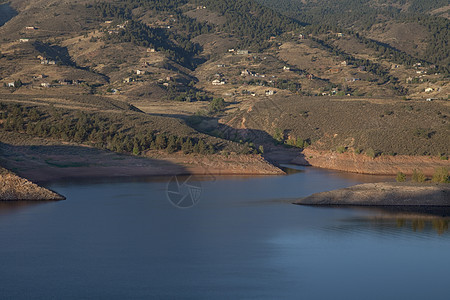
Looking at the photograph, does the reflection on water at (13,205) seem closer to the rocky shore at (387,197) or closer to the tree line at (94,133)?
the rocky shore at (387,197)

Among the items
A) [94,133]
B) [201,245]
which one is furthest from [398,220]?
[94,133]

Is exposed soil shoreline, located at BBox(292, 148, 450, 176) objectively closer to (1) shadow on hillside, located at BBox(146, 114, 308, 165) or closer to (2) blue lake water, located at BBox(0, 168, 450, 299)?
(1) shadow on hillside, located at BBox(146, 114, 308, 165)

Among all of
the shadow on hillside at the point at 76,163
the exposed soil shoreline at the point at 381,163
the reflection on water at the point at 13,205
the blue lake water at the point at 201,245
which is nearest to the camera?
the blue lake water at the point at 201,245

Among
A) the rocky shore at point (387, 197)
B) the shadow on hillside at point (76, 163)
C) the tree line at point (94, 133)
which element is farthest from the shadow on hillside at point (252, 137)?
the rocky shore at point (387, 197)

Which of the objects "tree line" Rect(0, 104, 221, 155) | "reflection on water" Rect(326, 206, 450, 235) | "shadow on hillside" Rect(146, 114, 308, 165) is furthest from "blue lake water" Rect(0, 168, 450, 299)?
"shadow on hillside" Rect(146, 114, 308, 165)

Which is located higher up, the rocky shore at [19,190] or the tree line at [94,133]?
the tree line at [94,133]

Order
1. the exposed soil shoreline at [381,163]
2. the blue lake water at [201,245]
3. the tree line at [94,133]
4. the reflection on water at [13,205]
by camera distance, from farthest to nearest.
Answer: the tree line at [94,133], the exposed soil shoreline at [381,163], the reflection on water at [13,205], the blue lake water at [201,245]

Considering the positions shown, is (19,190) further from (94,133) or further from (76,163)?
(94,133)
